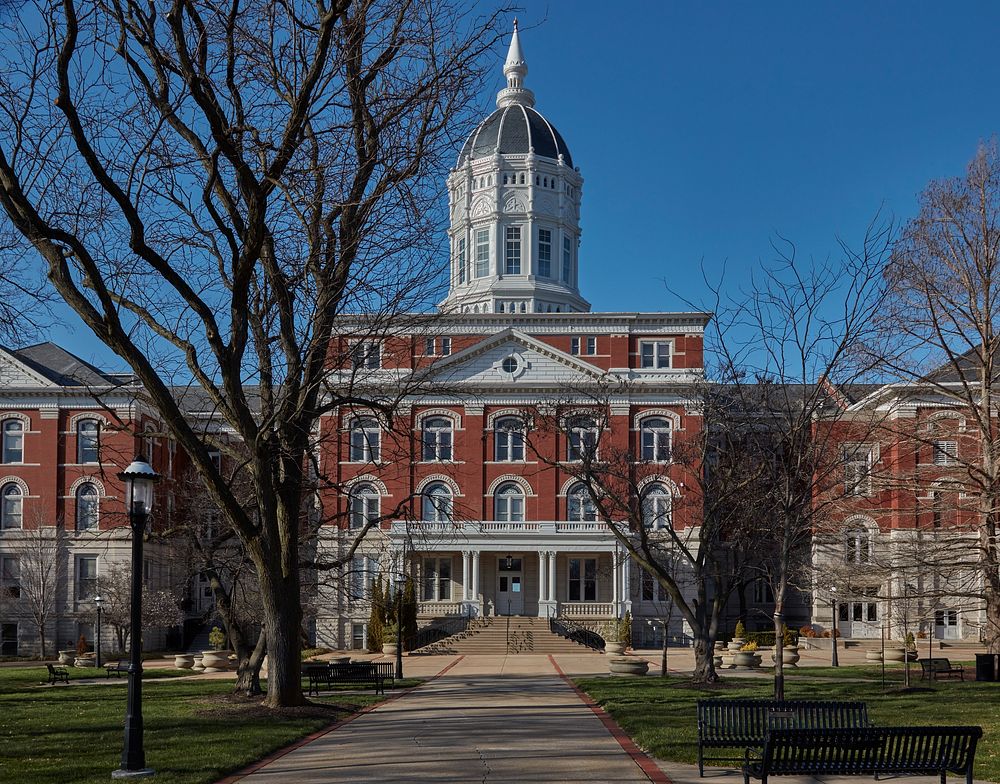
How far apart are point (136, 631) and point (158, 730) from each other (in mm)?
5480

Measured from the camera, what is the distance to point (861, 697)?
→ 28391 mm

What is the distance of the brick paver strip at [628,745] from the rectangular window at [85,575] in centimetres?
3677

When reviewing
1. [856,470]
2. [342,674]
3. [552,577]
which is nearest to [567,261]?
[552,577]

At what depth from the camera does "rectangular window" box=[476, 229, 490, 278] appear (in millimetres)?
72875

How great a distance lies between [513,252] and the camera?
7262 centimetres

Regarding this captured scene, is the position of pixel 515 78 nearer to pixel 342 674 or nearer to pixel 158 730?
pixel 342 674

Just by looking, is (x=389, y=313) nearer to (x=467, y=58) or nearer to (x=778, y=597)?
(x=467, y=58)

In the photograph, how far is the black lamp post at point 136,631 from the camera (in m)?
15.6

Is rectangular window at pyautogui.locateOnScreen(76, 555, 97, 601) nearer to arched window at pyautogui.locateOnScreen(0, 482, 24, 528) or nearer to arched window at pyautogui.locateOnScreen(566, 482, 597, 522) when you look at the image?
arched window at pyautogui.locateOnScreen(0, 482, 24, 528)

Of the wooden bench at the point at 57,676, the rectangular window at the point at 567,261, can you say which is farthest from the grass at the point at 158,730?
the rectangular window at the point at 567,261

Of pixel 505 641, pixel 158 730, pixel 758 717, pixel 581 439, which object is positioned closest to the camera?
pixel 758 717

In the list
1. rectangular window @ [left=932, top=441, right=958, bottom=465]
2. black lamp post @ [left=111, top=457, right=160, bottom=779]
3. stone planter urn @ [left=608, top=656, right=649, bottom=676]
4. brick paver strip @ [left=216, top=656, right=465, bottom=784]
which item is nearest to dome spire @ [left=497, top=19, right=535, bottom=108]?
rectangular window @ [left=932, top=441, right=958, bottom=465]

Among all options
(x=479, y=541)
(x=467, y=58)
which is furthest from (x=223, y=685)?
(x=479, y=541)

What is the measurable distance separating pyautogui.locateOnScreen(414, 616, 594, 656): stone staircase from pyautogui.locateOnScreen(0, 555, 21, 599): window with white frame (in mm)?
20940
